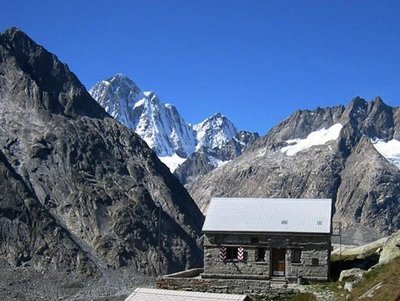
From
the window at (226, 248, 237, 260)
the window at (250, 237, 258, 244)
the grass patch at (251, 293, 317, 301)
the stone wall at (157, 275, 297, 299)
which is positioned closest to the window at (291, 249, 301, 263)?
the stone wall at (157, 275, 297, 299)

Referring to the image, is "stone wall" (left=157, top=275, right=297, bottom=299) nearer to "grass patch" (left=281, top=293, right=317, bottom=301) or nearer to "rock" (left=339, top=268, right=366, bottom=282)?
"grass patch" (left=281, top=293, right=317, bottom=301)

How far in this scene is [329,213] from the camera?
173ft

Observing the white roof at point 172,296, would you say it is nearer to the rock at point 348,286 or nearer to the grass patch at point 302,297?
the grass patch at point 302,297

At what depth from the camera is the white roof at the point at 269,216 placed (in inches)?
2039

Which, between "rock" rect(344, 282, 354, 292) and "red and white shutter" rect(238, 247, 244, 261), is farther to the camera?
"red and white shutter" rect(238, 247, 244, 261)

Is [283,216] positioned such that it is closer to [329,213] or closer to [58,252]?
[329,213]

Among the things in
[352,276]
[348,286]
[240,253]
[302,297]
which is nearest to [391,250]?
[352,276]

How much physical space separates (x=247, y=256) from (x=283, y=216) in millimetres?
4238

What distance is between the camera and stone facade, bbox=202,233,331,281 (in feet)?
167

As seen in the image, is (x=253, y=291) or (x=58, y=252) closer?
(x=253, y=291)

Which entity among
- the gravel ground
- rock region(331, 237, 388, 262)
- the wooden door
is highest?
rock region(331, 237, 388, 262)

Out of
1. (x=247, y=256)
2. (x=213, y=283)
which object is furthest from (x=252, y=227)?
(x=213, y=283)

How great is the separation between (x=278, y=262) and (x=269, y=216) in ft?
12.2

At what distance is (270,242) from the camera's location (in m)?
51.9
